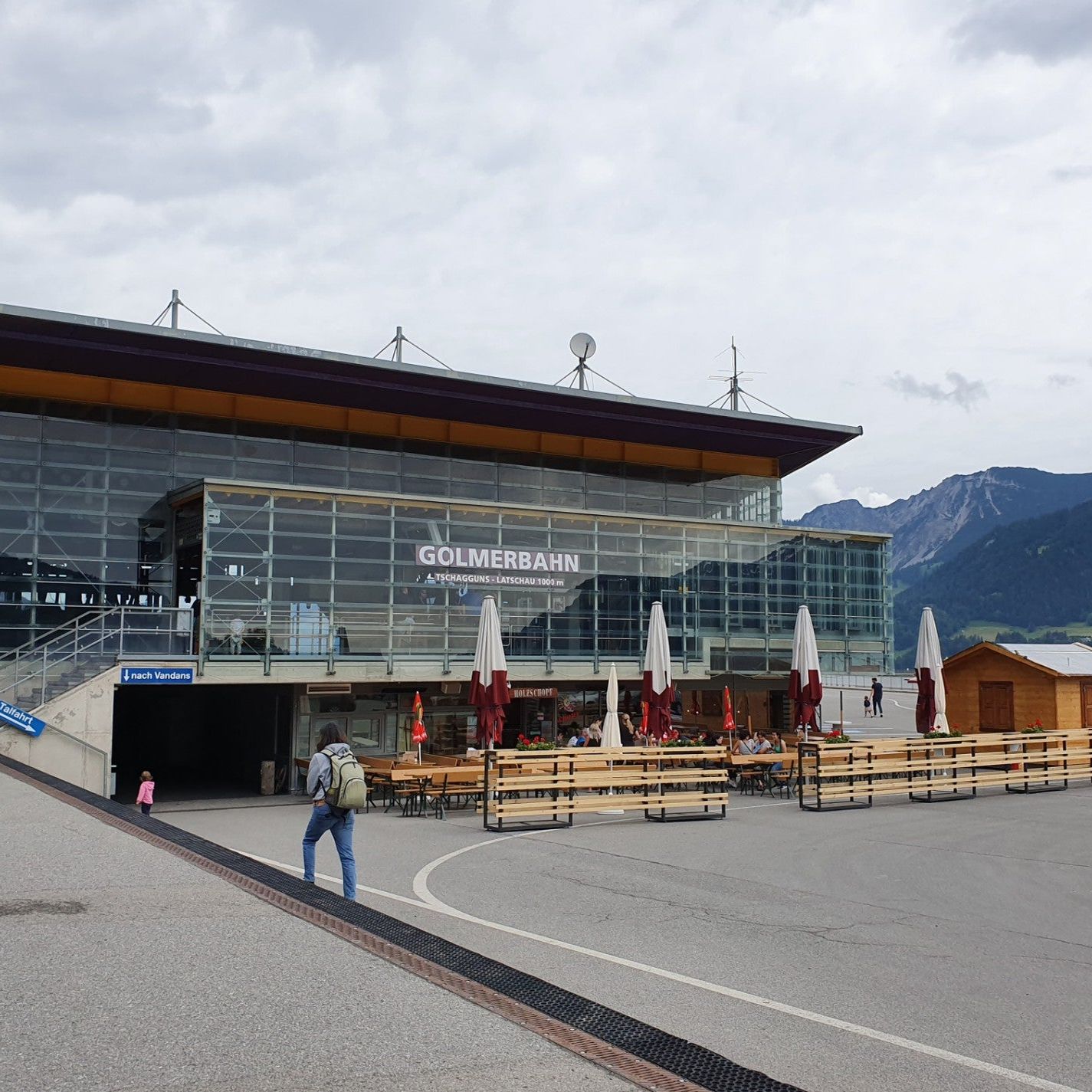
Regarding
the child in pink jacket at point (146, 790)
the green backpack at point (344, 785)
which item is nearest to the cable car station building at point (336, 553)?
the child in pink jacket at point (146, 790)

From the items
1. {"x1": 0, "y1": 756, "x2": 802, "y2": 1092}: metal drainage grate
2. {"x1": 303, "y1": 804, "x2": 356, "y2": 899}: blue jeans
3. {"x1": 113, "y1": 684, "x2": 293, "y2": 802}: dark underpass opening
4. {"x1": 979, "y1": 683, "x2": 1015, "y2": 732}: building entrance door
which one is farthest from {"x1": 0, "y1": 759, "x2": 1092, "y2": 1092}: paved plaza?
{"x1": 979, "y1": 683, "x2": 1015, "y2": 732}: building entrance door

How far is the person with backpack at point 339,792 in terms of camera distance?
33.3 ft

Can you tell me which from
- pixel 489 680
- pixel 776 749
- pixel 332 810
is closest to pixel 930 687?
pixel 776 749

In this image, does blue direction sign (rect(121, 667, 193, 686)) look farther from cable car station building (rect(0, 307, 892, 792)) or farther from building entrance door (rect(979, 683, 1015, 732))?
building entrance door (rect(979, 683, 1015, 732))

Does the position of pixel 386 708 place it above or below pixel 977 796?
above

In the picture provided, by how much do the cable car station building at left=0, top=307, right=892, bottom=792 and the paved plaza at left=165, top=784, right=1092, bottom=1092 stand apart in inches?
239

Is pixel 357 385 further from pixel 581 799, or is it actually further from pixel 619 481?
pixel 581 799

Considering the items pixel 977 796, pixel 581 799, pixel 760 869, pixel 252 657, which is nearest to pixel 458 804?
pixel 581 799

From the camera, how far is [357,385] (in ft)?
94.6

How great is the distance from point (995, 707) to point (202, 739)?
23785mm

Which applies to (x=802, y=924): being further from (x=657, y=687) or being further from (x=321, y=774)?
(x=657, y=687)

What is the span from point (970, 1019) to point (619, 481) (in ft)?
88.6

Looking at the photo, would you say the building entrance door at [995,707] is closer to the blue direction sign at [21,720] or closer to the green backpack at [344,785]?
the blue direction sign at [21,720]

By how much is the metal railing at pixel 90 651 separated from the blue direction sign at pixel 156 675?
26 cm
